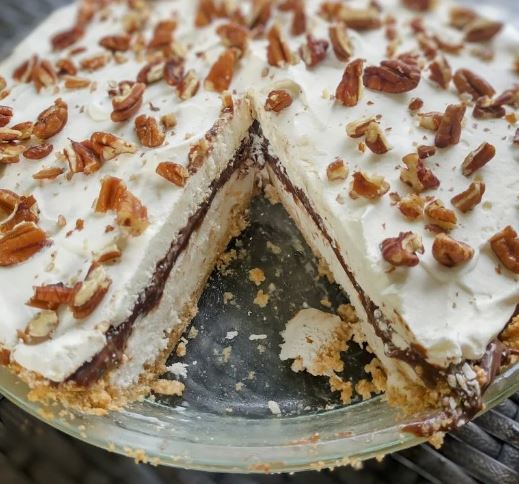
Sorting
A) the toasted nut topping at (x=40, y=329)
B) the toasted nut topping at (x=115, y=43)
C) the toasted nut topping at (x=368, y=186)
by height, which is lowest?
the toasted nut topping at (x=368, y=186)

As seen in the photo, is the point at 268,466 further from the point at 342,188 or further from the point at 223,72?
the point at 223,72

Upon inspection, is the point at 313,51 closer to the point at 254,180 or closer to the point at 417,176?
the point at 254,180

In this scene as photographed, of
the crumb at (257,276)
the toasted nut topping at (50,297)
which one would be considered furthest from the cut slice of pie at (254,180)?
the crumb at (257,276)

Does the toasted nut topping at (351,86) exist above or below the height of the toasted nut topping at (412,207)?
above

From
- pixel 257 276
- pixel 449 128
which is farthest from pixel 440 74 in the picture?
pixel 257 276

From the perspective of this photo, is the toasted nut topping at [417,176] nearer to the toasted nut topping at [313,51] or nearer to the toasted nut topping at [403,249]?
the toasted nut topping at [403,249]

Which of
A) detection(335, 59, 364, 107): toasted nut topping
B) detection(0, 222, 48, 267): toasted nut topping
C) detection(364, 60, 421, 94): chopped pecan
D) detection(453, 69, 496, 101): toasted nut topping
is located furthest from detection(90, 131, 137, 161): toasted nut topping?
detection(453, 69, 496, 101): toasted nut topping

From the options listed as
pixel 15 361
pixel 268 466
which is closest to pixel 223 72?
pixel 15 361
